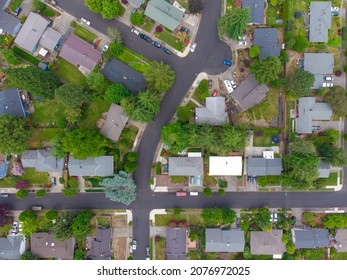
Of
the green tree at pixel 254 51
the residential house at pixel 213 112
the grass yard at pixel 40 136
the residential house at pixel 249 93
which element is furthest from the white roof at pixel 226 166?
the grass yard at pixel 40 136

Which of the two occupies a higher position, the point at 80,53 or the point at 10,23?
the point at 10,23

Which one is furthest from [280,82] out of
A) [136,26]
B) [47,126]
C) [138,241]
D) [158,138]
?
[47,126]

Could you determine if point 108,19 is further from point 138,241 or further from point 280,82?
point 138,241

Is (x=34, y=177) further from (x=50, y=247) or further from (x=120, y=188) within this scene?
(x=120, y=188)

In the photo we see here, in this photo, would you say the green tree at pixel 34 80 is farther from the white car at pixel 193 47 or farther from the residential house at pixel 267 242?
the residential house at pixel 267 242

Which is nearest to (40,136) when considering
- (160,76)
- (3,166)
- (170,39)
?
(3,166)
